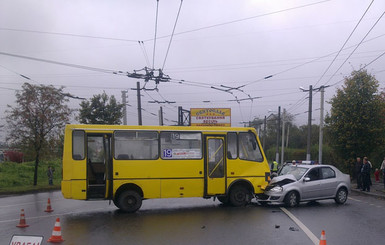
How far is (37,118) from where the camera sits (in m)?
26.2

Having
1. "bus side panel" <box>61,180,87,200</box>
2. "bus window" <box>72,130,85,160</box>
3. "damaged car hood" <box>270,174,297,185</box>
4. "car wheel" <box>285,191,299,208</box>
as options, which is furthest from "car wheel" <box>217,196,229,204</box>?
"bus window" <box>72,130,85,160</box>

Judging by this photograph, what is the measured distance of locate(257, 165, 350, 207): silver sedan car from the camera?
14.4 meters

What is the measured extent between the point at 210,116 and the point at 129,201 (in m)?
17.9

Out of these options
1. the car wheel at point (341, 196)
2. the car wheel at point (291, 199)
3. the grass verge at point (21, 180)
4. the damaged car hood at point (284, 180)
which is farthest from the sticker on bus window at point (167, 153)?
the grass verge at point (21, 180)

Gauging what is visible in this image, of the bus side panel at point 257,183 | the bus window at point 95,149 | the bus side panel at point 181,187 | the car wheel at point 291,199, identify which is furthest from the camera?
the bus side panel at point 257,183

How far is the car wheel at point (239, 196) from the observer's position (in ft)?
47.9

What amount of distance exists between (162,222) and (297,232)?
3798mm

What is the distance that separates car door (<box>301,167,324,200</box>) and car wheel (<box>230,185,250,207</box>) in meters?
2.02

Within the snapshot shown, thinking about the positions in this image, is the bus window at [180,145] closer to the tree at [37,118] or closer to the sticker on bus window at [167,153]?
the sticker on bus window at [167,153]

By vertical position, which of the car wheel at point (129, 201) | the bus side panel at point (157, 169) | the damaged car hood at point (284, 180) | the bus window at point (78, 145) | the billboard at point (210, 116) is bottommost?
the car wheel at point (129, 201)

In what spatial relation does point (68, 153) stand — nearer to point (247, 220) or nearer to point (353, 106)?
point (247, 220)

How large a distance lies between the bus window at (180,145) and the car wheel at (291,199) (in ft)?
11.3

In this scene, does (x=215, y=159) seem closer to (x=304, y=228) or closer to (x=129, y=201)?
(x=129, y=201)

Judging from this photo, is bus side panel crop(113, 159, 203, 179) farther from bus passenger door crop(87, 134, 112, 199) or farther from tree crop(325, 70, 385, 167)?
tree crop(325, 70, 385, 167)
